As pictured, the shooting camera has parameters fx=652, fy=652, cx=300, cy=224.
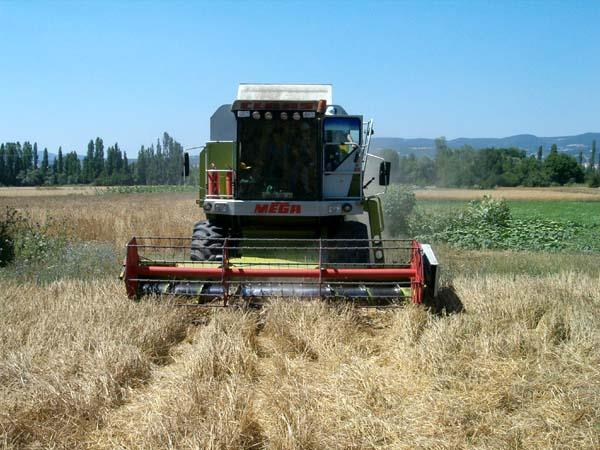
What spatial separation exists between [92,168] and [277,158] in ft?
328

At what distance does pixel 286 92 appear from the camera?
9.25m

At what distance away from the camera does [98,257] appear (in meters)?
11.0

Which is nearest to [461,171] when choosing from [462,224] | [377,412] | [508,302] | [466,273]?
[462,224]

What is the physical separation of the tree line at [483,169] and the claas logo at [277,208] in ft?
29.2

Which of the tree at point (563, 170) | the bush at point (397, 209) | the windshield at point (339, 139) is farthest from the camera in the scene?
the tree at point (563, 170)

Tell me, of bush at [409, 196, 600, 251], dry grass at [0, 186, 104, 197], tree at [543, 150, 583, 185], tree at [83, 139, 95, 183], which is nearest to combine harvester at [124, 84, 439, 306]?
bush at [409, 196, 600, 251]

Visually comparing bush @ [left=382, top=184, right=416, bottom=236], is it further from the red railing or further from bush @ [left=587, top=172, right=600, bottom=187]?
bush @ [left=587, top=172, right=600, bottom=187]

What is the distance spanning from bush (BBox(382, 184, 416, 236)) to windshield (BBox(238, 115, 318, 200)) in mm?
10393

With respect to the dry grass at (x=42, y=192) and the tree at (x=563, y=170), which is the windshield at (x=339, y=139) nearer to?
the dry grass at (x=42, y=192)

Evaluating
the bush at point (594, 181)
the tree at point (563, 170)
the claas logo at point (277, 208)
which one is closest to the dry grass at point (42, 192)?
the claas logo at point (277, 208)

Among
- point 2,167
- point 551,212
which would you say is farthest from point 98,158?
point 551,212

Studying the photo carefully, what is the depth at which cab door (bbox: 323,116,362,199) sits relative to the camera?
863cm

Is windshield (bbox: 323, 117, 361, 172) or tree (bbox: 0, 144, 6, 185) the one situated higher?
tree (bbox: 0, 144, 6, 185)

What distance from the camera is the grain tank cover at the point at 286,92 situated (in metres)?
9.12
